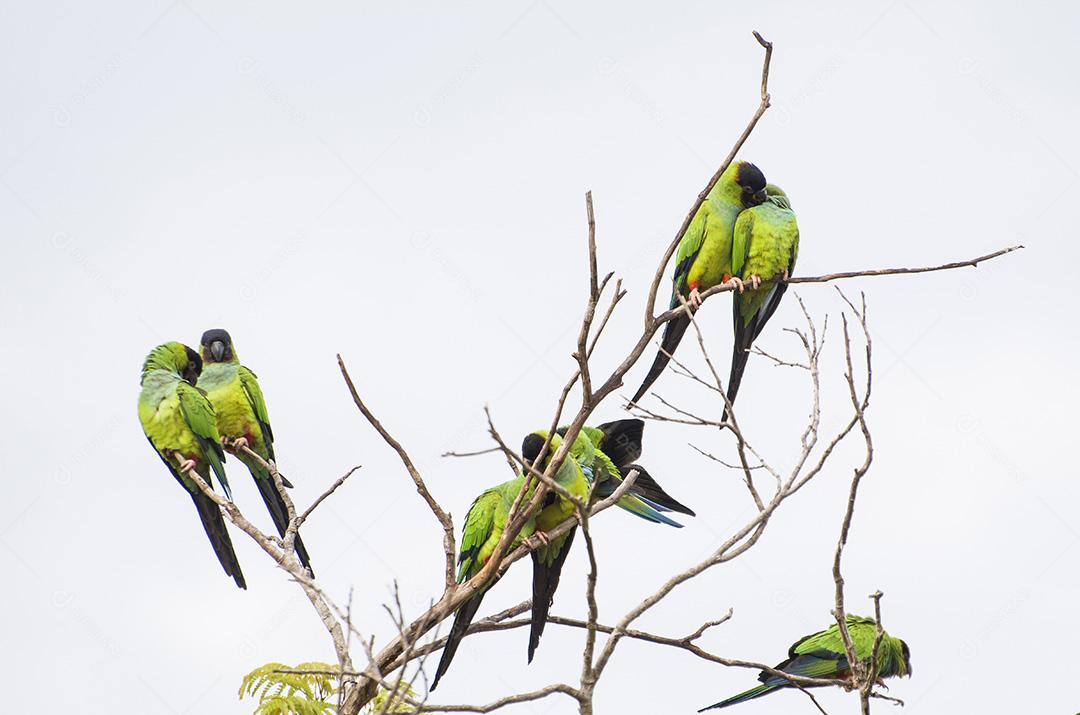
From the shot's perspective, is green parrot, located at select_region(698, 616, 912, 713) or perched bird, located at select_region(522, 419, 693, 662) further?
green parrot, located at select_region(698, 616, 912, 713)

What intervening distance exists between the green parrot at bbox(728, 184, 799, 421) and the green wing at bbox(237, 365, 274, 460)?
3.49 metres

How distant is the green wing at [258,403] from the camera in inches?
336

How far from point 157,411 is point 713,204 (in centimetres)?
397

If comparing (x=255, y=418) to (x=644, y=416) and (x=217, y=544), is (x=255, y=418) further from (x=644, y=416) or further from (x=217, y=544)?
(x=644, y=416)

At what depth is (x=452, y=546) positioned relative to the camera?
569cm

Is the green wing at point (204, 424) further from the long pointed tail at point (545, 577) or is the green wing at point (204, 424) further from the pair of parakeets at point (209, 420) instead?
the long pointed tail at point (545, 577)

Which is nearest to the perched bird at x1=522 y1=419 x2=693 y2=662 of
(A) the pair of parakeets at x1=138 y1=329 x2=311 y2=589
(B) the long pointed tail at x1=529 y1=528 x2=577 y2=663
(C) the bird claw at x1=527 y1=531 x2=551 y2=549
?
(B) the long pointed tail at x1=529 y1=528 x2=577 y2=663

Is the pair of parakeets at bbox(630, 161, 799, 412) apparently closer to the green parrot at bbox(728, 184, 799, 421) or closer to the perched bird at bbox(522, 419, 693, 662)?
the green parrot at bbox(728, 184, 799, 421)

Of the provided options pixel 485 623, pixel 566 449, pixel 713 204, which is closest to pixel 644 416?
pixel 566 449

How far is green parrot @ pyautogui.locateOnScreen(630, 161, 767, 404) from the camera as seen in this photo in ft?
24.4

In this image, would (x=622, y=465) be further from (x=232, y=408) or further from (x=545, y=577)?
(x=232, y=408)

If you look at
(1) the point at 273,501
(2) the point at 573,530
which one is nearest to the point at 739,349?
(2) the point at 573,530

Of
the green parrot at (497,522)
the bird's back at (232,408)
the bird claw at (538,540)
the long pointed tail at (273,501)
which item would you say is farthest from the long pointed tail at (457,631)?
the bird's back at (232,408)

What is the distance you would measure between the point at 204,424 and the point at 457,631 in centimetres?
277
